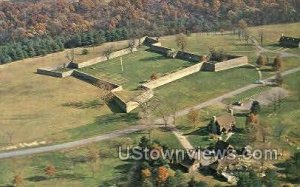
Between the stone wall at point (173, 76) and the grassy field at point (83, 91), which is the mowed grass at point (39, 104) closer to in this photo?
the grassy field at point (83, 91)

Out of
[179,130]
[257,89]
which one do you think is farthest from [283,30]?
[179,130]

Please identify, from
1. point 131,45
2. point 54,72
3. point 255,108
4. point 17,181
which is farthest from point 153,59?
point 17,181

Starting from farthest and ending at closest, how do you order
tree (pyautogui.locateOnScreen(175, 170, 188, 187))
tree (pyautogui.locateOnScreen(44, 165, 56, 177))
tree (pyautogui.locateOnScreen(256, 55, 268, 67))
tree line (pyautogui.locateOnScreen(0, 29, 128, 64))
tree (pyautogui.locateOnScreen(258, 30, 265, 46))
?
tree line (pyautogui.locateOnScreen(0, 29, 128, 64))
tree (pyautogui.locateOnScreen(258, 30, 265, 46))
tree (pyautogui.locateOnScreen(256, 55, 268, 67))
tree (pyautogui.locateOnScreen(44, 165, 56, 177))
tree (pyautogui.locateOnScreen(175, 170, 188, 187))

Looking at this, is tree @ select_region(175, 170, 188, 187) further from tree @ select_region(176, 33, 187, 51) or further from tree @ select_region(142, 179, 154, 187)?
tree @ select_region(176, 33, 187, 51)

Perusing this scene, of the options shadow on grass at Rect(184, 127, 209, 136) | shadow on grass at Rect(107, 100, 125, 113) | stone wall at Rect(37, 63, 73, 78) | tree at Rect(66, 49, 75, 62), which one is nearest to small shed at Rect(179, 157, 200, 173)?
shadow on grass at Rect(184, 127, 209, 136)

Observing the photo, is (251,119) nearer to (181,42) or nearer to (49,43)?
(181,42)

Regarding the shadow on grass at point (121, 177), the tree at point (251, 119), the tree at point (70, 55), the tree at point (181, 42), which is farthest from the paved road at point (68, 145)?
the tree at point (70, 55)
